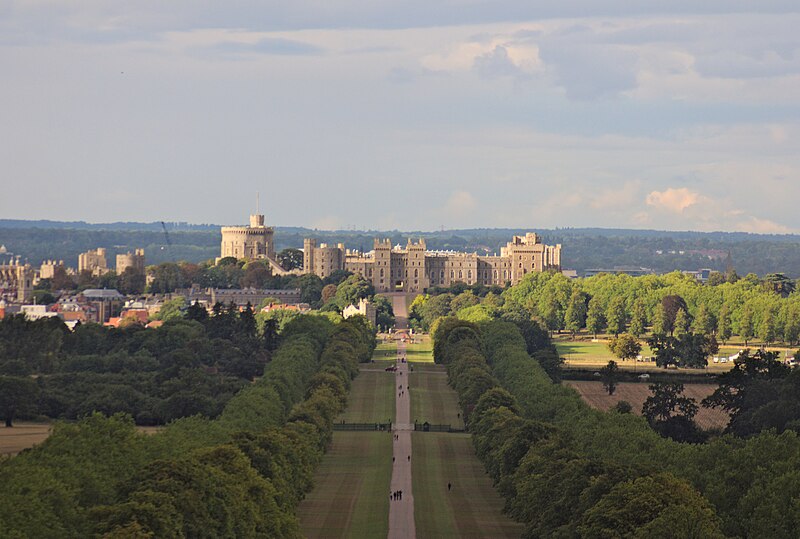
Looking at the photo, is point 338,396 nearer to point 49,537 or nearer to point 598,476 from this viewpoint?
point 598,476

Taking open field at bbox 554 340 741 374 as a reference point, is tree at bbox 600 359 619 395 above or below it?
above

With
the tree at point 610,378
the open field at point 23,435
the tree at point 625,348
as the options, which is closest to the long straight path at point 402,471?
the open field at point 23,435

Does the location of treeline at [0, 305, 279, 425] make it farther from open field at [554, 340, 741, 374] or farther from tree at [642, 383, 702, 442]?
open field at [554, 340, 741, 374]

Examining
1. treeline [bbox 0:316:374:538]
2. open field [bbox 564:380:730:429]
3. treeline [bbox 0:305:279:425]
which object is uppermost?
treeline [bbox 0:316:374:538]

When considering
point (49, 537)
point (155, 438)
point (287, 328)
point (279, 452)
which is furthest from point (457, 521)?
point (287, 328)

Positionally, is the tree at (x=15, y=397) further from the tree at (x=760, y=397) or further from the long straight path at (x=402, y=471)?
the tree at (x=760, y=397)

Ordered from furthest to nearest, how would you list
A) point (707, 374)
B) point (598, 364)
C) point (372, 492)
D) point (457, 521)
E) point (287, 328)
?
point (287, 328)
point (598, 364)
point (707, 374)
point (372, 492)
point (457, 521)

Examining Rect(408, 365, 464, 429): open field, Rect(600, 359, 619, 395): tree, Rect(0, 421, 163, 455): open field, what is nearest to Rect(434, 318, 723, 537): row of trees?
Rect(408, 365, 464, 429): open field
